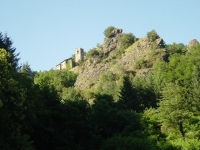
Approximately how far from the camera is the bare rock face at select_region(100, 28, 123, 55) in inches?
3868

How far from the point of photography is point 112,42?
328 feet

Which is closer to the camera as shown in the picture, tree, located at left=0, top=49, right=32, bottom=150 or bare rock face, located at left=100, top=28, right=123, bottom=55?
tree, located at left=0, top=49, right=32, bottom=150

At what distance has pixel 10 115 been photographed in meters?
27.4

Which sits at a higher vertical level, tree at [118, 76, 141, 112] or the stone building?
the stone building

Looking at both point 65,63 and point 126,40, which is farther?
point 65,63

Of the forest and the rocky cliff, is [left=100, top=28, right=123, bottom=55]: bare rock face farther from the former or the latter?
the forest

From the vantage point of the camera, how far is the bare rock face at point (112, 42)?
322 feet

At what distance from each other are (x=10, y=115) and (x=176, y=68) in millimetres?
52046

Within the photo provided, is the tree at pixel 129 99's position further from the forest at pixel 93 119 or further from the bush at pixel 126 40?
the bush at pixel 126 40

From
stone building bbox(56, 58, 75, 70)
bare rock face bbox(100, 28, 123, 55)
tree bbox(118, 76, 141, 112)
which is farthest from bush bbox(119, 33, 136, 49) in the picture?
stone building bbox(56, 58, 75, 70)

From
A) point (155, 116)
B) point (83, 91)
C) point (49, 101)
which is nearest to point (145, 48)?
point (83, 91)

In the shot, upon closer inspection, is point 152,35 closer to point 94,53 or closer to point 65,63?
point 94,53

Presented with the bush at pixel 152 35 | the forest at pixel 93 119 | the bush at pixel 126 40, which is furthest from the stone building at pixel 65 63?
the forest at pixel 93 119

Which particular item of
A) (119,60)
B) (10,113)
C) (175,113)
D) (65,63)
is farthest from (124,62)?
(10,113)
